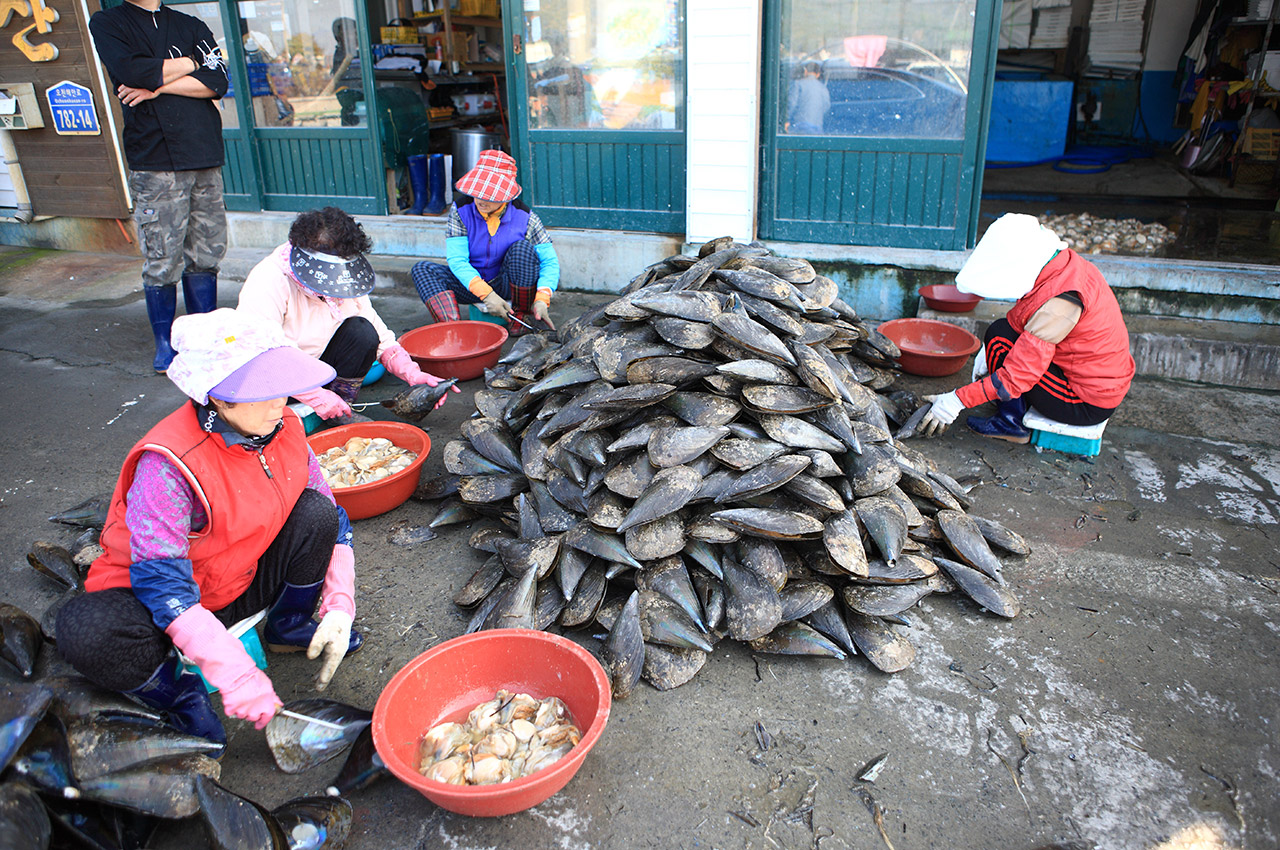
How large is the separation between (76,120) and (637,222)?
4.28 m

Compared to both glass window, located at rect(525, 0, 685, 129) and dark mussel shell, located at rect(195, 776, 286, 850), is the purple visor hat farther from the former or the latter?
glass window, located at rect(525, 0, 685, 129)

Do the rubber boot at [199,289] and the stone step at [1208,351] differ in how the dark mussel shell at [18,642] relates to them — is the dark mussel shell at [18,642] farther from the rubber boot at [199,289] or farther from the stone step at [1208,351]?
the stone step at [1208,351]

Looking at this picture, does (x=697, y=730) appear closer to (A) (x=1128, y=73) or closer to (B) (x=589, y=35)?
(B) (x=589, y=35)

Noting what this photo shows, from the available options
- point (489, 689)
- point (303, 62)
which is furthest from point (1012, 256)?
point (303, 62)

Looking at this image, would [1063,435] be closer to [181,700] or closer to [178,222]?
[181,700]

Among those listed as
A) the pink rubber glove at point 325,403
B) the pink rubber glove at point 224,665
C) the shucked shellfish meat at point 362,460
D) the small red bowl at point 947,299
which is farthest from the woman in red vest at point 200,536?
the small red bowl at point 947,299

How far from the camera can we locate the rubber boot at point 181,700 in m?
1.59

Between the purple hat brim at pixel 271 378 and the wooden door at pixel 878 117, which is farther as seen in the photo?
the wooden door at pixel 878 117

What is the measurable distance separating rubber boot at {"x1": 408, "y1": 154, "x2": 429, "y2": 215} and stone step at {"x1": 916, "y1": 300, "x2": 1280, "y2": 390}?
15.2 ft

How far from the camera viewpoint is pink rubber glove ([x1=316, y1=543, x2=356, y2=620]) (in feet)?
5.70

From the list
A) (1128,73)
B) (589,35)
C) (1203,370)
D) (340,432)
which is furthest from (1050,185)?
(340,432)

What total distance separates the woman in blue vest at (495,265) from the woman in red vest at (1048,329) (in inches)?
75.7

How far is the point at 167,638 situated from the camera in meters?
1.58

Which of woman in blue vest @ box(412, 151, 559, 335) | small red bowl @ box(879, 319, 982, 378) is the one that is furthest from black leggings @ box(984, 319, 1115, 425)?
woman in blue vest @ box(412, 151, 559, 335)
